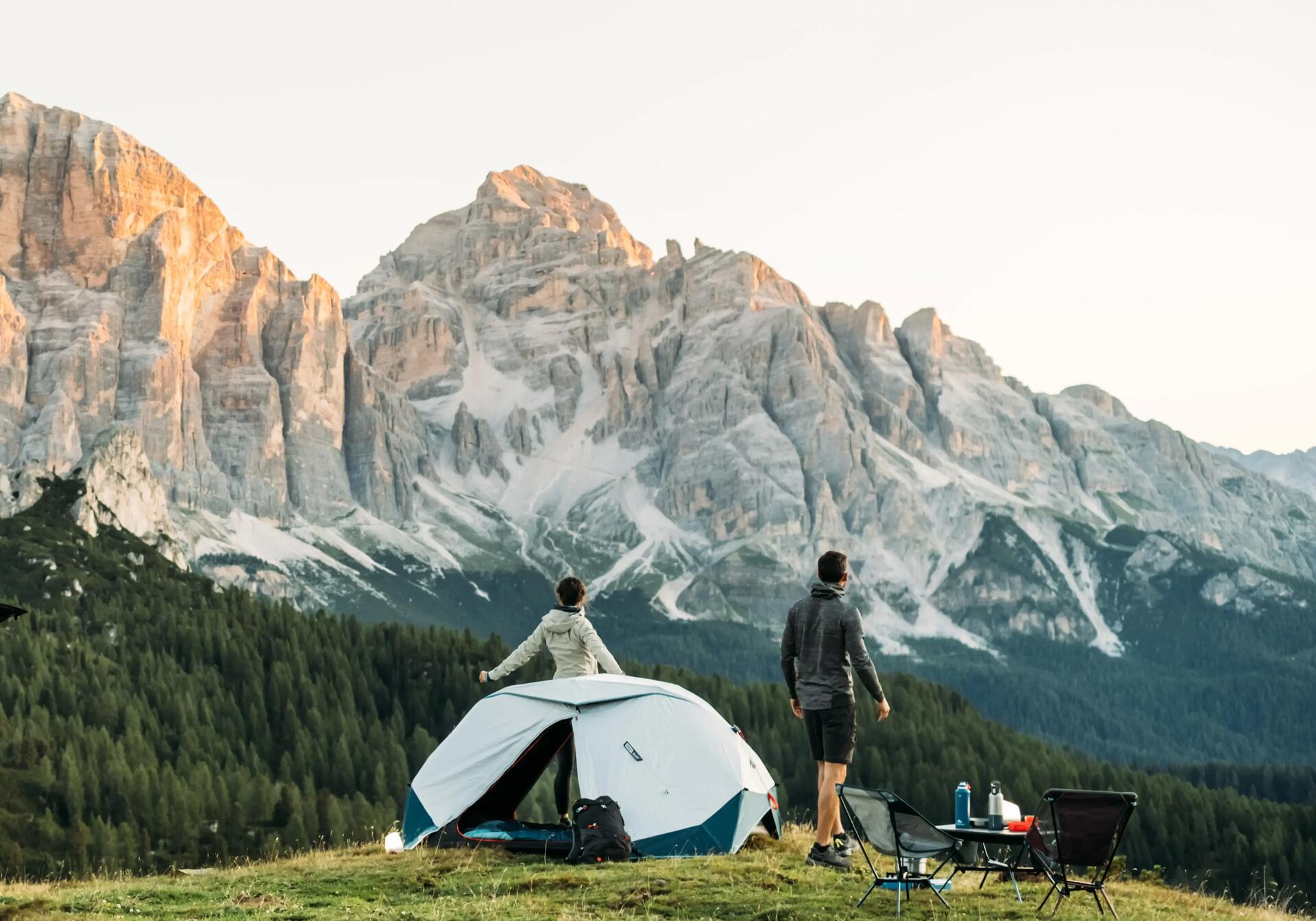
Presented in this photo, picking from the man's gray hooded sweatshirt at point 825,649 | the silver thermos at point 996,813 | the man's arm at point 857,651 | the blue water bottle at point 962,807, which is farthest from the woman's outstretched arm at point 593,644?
the silver thermos at point 996,813

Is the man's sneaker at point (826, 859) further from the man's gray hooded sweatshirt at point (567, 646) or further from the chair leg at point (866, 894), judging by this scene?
the man's gray hooded sweatshirt at point (567, 646)

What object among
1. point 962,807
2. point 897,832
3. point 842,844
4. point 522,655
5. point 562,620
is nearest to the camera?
point 897,832

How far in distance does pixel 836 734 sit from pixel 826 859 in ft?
8.49

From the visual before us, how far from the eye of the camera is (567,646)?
3306 cm

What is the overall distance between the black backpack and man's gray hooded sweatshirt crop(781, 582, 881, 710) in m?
5.56

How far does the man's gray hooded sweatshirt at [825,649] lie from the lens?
26.9 m

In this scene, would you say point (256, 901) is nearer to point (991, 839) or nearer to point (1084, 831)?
point (991, 839)

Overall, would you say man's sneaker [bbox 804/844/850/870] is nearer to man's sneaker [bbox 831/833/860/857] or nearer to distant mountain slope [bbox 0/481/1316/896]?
man's sneaker [bbox 831/833/860/857]

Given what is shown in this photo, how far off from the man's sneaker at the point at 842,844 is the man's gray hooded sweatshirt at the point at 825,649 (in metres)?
2.77

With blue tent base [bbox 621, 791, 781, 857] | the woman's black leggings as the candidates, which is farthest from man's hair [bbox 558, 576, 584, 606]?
blue tent base [bbox 621, 791, 781, 857]

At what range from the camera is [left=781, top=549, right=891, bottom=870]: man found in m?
26.9

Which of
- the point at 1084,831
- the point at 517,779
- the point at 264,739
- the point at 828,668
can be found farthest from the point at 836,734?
the point at 264,739

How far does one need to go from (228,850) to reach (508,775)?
95594 mm

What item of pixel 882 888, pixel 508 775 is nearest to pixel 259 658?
pixel 508 775
